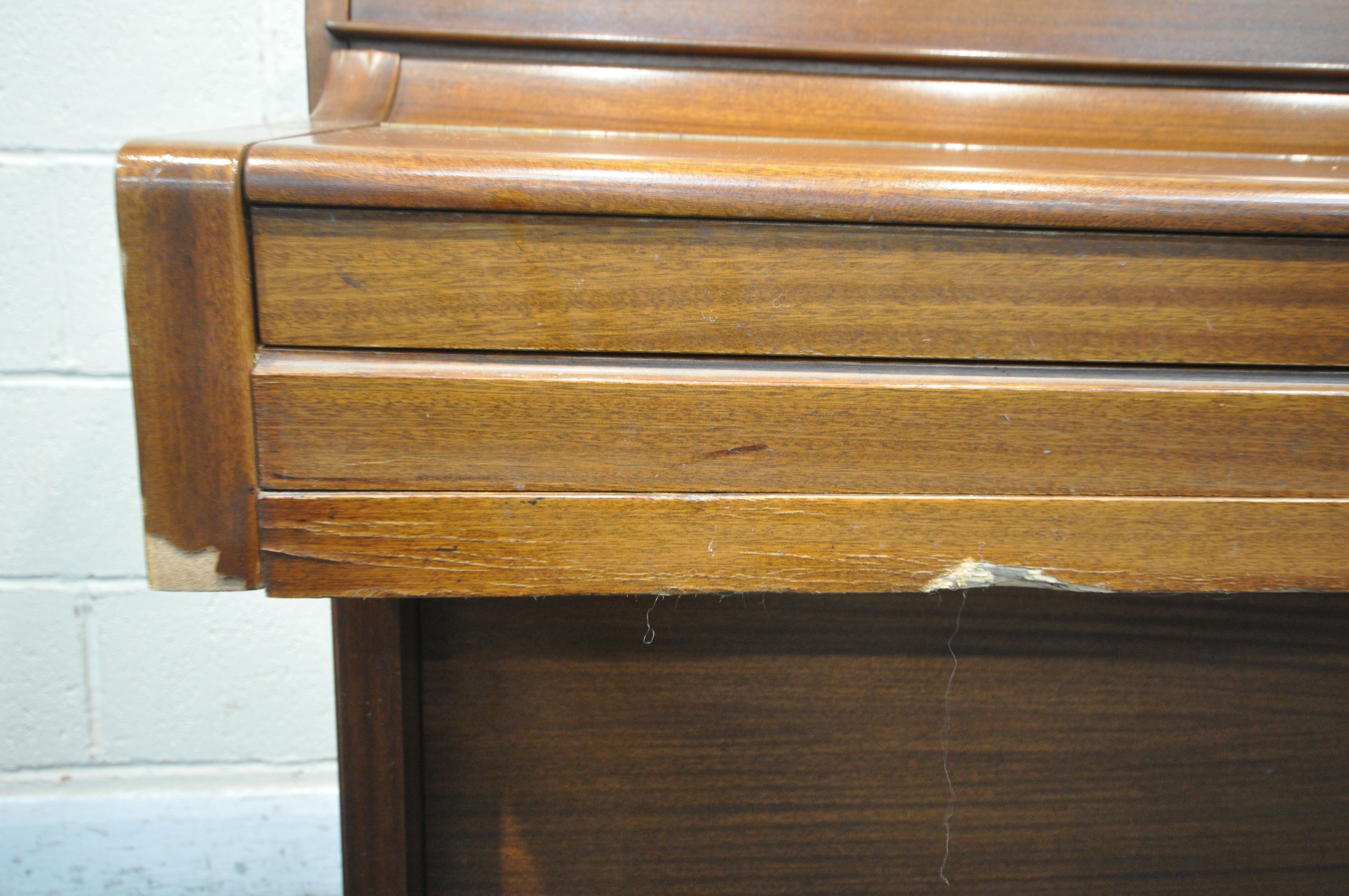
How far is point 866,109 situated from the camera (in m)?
0.62

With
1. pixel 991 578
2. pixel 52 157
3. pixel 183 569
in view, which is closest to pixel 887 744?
pixel 991 578

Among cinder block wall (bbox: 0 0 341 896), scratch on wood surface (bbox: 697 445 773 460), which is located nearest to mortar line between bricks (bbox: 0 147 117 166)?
cinder block wall (bbox: 0 0 341 896)

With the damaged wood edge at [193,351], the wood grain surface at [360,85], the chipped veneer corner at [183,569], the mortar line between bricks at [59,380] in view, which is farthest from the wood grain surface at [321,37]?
the mortar line between bricks at [59,380]

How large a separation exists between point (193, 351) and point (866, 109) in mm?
485

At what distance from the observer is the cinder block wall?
0.86 m

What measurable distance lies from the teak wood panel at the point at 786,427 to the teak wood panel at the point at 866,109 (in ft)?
0.90

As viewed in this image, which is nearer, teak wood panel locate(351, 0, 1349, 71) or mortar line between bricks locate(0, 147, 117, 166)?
teak wood panel locate(351, 0, 1349, 71)

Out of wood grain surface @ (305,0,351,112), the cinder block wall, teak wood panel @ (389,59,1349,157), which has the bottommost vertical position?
the cinder block wall

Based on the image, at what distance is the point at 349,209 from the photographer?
1.23 ft

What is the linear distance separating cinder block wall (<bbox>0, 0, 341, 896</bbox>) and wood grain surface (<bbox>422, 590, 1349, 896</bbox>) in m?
0.39

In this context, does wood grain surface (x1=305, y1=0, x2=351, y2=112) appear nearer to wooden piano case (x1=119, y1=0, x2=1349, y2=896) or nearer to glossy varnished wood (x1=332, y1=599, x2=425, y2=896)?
wooden piano case (x1=119, y1=0, x2=1349, y2=896)

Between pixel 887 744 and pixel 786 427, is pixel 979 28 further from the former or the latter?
pixel 887 744


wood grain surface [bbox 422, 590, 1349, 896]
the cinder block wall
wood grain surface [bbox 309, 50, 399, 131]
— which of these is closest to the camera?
wood grain surface [bbox 309, 50, 399, 131]

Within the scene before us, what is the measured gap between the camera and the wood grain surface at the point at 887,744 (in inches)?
27.9
